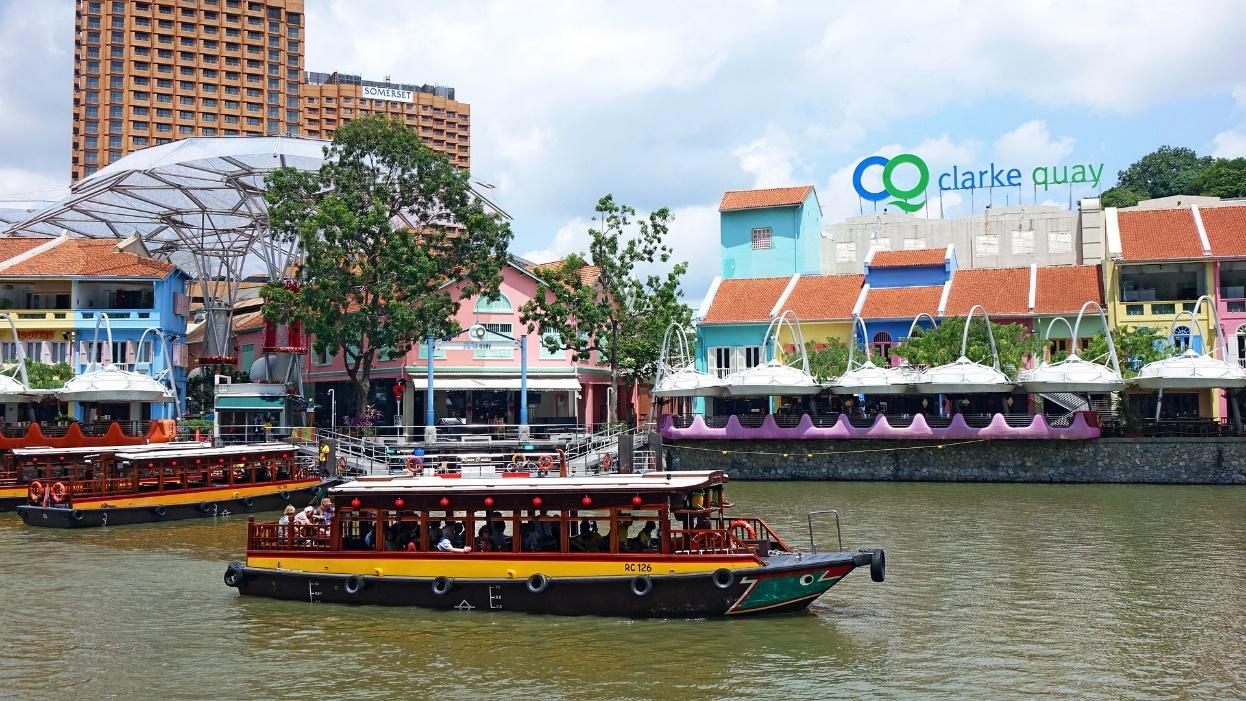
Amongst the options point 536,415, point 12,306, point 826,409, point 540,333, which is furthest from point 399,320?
point 12,306

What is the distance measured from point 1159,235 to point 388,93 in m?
93.5

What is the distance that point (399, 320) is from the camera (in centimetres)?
4359

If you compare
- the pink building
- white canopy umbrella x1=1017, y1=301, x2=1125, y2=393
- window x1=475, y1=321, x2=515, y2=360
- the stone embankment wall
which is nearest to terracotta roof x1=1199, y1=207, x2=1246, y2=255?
white canopy umbrella x1=1017, y1=301, x2=1125, y2=393

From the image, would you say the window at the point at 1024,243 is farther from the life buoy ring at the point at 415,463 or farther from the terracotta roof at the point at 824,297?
the life buoy ring at the point at 415,463

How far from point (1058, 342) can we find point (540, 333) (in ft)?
72.5

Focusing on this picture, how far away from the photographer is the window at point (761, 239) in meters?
60.1

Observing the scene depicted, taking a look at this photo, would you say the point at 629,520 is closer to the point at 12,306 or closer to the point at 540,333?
the point at 540,333

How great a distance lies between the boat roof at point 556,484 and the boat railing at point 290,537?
3.78ft

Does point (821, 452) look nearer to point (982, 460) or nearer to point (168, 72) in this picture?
point (982, 460)

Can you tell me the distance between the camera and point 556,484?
18.3 metres

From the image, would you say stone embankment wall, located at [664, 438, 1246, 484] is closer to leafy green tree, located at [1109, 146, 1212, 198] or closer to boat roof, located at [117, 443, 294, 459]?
boat roof, located at [117, 443, 294, 459]

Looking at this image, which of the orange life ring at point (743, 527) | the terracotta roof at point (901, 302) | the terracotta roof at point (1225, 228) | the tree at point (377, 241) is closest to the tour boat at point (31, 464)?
the tree at point (377, 241)

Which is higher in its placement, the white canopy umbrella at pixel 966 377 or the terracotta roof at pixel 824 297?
the terracotta roof at pixel 824 297

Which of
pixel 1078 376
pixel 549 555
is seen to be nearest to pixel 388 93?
pixel 1078 376
